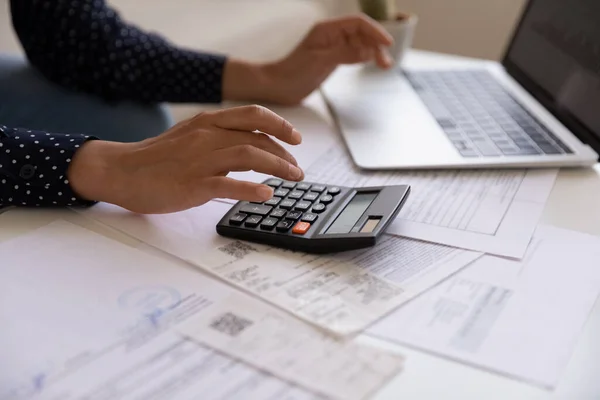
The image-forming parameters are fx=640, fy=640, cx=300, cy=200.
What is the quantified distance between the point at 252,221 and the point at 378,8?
559mm

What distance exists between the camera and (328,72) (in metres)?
0.91

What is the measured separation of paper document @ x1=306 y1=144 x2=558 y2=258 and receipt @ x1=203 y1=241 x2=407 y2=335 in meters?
0.09

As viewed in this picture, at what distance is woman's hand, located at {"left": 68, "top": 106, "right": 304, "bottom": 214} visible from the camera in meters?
0.58

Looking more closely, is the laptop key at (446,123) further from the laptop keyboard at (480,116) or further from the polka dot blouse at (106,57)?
the polka dot blouse at (106,57)

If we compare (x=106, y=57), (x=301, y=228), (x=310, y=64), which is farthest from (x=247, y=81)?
(x=301, y=228)

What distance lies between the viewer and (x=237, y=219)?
58 cm

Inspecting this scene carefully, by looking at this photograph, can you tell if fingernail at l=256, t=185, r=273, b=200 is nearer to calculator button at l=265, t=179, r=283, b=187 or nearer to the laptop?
calculator button at l=265, t=179, r=283, b=187

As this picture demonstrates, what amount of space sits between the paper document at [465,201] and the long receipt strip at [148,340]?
18cm

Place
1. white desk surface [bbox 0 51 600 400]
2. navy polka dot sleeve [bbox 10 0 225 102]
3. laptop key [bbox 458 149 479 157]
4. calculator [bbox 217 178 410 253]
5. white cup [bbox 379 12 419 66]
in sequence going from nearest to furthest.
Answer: white desk surface [bbox 0 51 600 400], calculator [bbox 217 178 410 253], laptop key [bbox 458 149 479 157], navy polka dot sleeve [bbox 10 0 225 102], white cup [bbox 379 12 419 66]

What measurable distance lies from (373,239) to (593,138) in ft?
1.13

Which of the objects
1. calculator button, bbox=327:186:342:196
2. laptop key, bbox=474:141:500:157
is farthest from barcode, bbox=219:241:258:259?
laptop key, bbox=474:141:500:157

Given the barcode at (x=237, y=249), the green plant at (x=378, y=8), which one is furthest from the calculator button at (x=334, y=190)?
the green plant at (x=378, y=8)

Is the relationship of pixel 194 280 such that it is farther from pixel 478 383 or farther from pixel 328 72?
pixel 328 72

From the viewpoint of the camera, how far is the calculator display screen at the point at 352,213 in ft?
1.82
